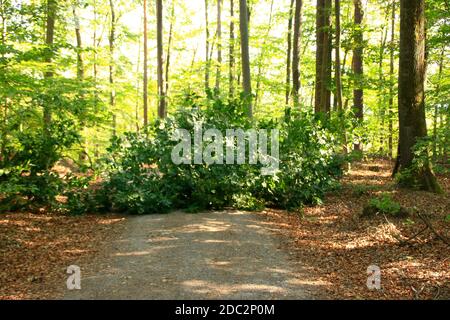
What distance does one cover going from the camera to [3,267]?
→ 19.7ft

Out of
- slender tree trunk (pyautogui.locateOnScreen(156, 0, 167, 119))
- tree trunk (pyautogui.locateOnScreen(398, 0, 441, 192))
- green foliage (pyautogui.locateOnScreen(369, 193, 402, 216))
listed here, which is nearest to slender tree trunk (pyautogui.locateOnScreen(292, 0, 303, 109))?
slender tree trunk (pyautogui.locateOnScreen(156, 0, 167, 119))

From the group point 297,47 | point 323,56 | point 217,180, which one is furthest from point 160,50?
point 217,180

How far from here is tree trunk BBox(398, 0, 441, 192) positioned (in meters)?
9.33

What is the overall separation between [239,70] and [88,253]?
18.6 metres

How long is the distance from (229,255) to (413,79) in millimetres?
6386

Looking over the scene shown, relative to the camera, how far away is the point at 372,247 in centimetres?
667

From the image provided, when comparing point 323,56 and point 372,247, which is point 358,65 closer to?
point 323,56

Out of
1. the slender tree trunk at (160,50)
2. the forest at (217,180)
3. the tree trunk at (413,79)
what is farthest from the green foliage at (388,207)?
the slender tree trunk at (160,50)

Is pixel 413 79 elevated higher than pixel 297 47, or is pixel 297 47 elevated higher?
pixel 297 47

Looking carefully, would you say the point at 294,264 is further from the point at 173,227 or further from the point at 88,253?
the point at 88,253

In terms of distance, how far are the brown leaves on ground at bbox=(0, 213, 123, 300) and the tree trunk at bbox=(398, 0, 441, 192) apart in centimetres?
724

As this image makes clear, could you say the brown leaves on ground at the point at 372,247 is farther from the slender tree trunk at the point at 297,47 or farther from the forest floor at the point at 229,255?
the slender tree trunk at the point at 297,47

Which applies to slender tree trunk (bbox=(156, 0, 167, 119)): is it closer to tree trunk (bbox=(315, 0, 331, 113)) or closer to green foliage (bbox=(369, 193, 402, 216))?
tree trunk (bbox=(315, 0, 331, 113))
